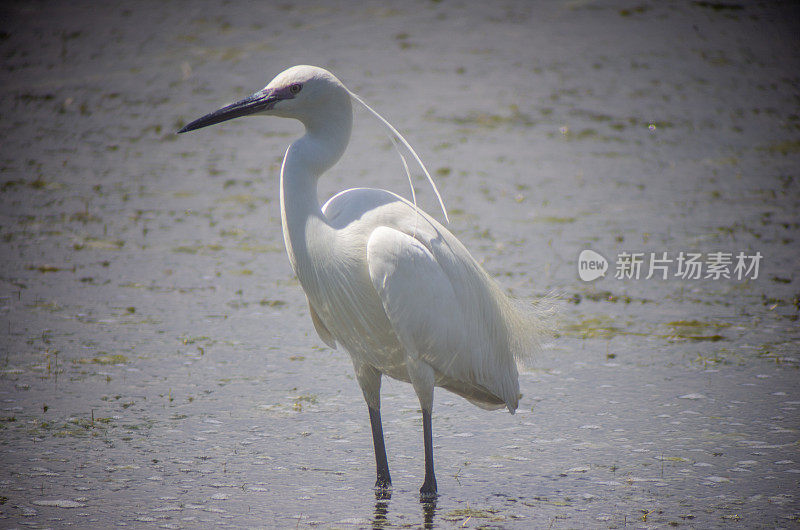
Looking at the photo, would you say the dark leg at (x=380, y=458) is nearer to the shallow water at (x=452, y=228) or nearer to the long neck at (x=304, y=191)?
the shallow water at (x=452, y=228)

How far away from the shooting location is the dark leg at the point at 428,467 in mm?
3742

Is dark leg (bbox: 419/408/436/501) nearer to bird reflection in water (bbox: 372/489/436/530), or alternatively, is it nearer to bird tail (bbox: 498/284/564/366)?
bird reflection in water (bbox: 372/489/436/530)

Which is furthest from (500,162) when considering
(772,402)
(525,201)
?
(772,402)

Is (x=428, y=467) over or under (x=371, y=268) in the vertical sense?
under

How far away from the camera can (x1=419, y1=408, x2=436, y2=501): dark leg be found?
3.74m

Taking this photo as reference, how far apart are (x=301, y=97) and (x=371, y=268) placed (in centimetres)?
74

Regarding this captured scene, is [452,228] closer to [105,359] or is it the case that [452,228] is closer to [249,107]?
[105,359]

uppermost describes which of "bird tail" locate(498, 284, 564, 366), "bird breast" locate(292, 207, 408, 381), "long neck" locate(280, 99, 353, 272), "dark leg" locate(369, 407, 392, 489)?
"long neck" locate(280, 99, 353, 272)

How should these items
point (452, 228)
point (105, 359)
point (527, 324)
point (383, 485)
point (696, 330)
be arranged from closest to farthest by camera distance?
1. point (383, 485)
2. point (527, 324)
3. point (105, 359)
4. point (696, 330)
5. point (452, 228)

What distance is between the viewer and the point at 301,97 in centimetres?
364

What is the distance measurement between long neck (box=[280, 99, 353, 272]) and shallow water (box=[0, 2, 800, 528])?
3.46 feet

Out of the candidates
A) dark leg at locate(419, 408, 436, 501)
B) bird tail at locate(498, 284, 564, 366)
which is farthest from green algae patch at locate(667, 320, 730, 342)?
dark leg at locate(419, 408, 436, 501)

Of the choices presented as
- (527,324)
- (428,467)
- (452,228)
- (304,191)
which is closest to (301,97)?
(304,191)

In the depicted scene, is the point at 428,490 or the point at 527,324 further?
the point at 527,324
